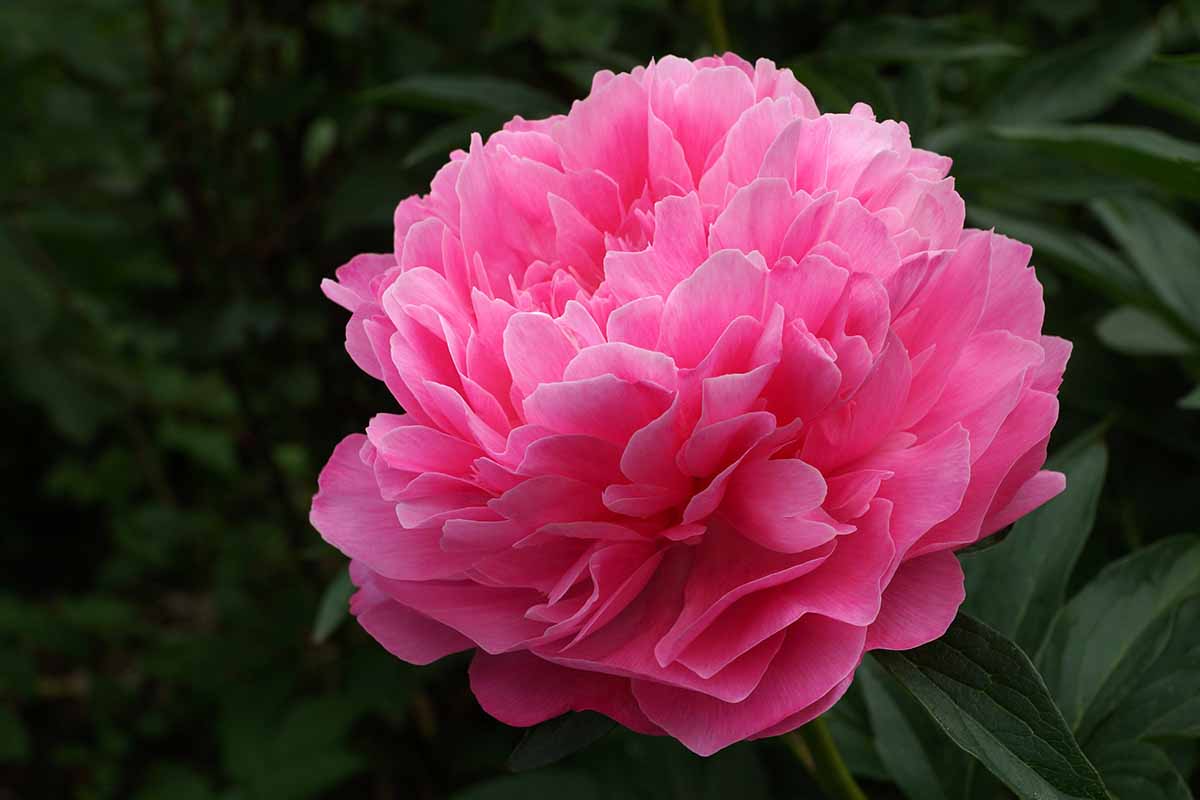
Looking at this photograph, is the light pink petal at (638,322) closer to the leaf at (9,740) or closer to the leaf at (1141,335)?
the leaf at (1141,335)

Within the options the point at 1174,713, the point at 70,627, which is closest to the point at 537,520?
the point at 1174,713

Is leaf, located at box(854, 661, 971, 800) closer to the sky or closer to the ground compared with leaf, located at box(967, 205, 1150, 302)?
closer to the ground

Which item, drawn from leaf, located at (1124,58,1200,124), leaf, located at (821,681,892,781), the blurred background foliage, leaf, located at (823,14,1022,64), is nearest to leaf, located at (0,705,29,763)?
the blurred background foliage

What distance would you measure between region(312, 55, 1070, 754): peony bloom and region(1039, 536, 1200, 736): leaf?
0.27 meters

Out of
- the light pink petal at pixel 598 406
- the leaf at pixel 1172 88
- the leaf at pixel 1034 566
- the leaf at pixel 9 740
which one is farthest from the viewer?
the leaf at pixel 9 740

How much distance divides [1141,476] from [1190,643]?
42 cm

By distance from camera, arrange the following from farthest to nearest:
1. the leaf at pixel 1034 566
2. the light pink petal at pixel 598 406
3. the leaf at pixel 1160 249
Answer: the leaf at pixel 1160 249 < the leaf at pixel 1034 566 < the light pink petal at pixel 598 406

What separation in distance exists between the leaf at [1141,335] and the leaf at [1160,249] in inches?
1.6

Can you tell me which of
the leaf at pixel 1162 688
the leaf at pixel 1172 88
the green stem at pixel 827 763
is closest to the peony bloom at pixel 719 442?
the green stem at pixel 827 763

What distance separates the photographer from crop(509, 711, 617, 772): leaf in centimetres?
61

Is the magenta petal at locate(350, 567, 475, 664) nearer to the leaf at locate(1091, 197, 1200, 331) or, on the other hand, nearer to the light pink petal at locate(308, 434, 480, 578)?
the light pink petal at locate(308, 434, 480, 578)

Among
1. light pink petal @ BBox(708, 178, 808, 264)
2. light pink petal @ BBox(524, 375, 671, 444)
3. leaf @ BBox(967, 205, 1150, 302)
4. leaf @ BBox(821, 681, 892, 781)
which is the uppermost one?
light pink petal @ BBox(708, 178, 808, 264)

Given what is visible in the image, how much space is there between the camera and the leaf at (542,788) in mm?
1081

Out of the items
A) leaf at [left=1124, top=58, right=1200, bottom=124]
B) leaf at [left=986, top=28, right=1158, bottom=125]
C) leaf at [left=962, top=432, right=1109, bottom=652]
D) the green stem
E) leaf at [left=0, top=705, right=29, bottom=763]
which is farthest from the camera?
leaf at [left=0, top=705, right=29, bottom=763]
